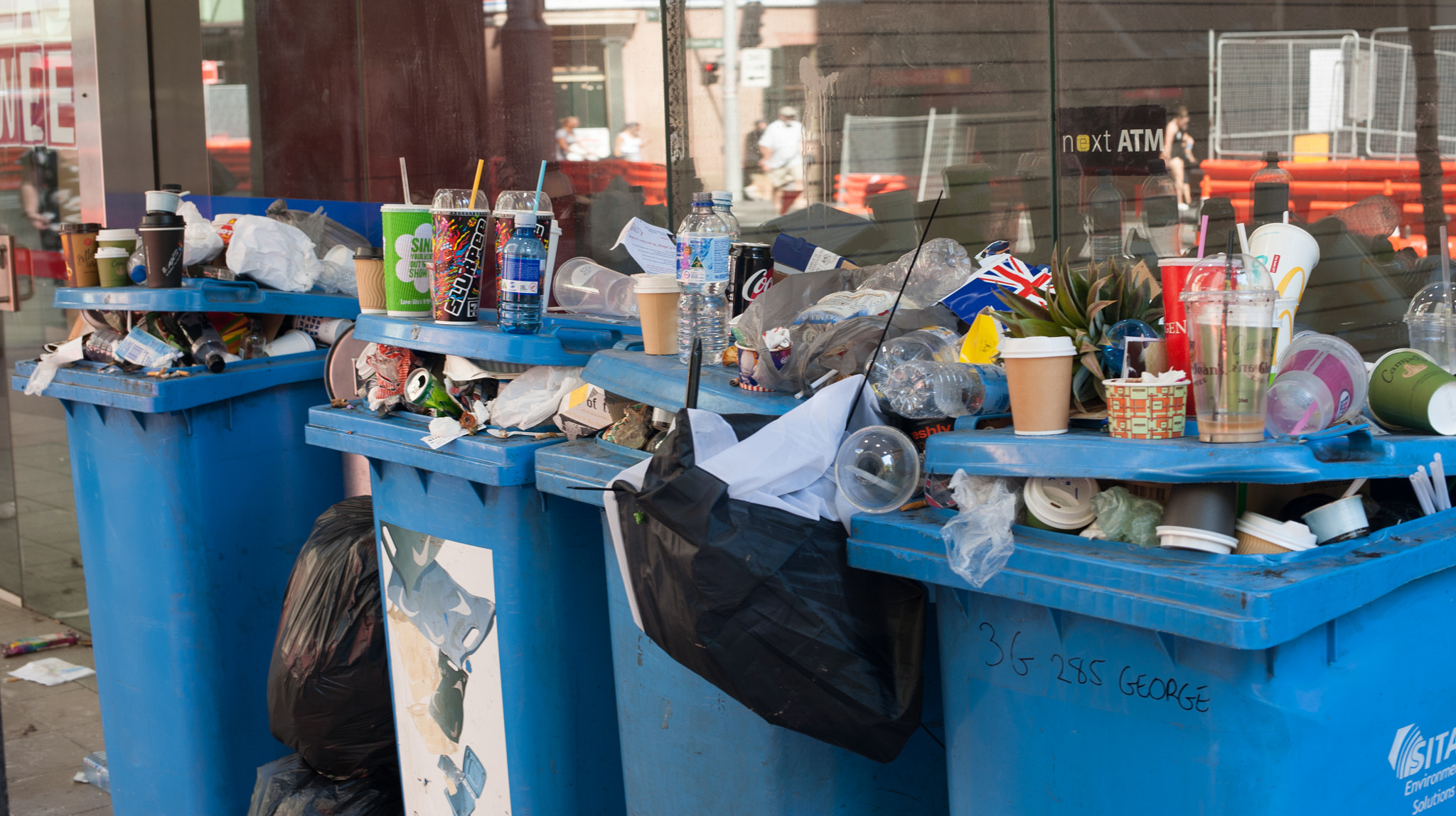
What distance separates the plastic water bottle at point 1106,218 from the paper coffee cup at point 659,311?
5.27 ft

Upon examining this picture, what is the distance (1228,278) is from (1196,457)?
10.3 inches

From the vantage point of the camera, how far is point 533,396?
8.19 feet

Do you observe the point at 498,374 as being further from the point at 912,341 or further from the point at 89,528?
the point at 89,528

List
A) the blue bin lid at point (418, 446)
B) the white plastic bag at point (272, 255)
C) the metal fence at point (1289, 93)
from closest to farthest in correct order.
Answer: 1. the blue bin lid at point (418, 446)
2. the white plastic bag at point (272, 255)
3. the metal fence at point (1289, 93)

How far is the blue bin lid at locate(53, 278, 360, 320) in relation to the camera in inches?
123

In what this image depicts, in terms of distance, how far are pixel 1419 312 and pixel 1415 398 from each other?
1.29 feet

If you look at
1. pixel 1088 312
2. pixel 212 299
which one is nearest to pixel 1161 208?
pixel 1088 312

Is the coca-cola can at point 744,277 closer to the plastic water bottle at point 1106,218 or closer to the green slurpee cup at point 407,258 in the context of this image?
the green slurpee cup at point 407,258

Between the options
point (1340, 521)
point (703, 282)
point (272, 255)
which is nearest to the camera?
point (1340, 521)

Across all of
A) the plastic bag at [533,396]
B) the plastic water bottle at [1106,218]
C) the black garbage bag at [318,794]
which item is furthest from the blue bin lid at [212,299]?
the plastic water bottle at [1106,218]

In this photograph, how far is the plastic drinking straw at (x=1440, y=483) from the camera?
5.12 ft

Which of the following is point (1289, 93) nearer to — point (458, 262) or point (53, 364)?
point (458, 262)

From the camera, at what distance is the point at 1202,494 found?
1.49m

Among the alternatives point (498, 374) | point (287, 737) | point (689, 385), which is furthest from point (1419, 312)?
point (287, 737)
